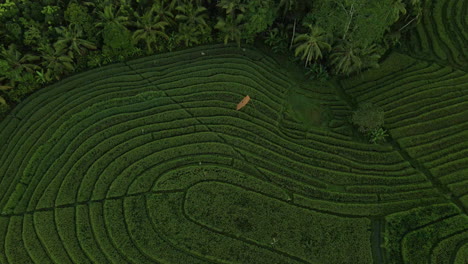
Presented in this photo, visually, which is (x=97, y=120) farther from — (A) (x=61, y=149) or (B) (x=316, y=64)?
(B) (x=316, y=64)

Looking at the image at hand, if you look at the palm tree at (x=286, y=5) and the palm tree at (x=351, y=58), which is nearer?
the palm tree at (x=351, y=58)

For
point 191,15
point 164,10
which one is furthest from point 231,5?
point 164,10

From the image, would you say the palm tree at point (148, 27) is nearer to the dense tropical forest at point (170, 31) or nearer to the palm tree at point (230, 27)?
the dense tropical forest at point (170, 31)

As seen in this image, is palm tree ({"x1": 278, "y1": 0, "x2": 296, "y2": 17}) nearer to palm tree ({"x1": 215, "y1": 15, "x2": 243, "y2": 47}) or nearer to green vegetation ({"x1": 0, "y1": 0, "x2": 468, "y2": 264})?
green vegetation ({"x1": 0, "y1": 0, "x2": 468, "y2": 264})

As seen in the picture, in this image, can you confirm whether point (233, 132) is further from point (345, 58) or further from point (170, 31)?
point (170, 31)

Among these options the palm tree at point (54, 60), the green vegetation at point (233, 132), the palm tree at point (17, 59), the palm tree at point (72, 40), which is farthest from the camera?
the palm tree at point (72, 40)

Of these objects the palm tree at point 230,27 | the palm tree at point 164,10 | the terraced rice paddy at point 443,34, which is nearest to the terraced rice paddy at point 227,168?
the terraced rice paddy at point 443,34

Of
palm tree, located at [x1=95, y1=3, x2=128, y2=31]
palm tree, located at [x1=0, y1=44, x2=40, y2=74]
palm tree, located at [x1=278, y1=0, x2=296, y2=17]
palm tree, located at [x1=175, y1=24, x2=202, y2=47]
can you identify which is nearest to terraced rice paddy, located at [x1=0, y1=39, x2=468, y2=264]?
palm tree, located at [x1=175, y1=24, x2=202, y2=47]
